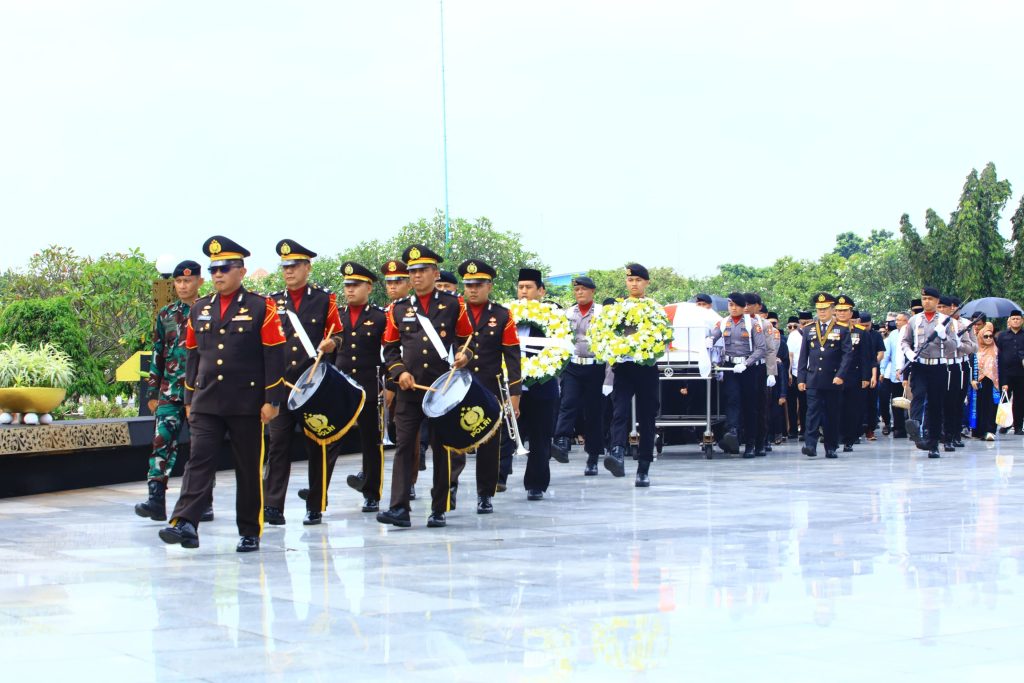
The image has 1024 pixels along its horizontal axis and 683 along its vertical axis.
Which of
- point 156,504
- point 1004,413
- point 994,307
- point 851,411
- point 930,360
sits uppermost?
point 994,307

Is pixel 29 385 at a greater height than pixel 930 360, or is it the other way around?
pixel 930 360

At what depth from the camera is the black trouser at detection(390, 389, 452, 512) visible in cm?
1080

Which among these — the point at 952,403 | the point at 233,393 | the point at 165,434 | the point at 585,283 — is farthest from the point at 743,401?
the point at 233,393

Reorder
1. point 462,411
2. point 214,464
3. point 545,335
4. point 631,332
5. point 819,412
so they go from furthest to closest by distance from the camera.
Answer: point 819,412 → point 631,332 → point 545,335 → point 462,411 → point 214,464

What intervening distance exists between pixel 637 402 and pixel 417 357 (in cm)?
436

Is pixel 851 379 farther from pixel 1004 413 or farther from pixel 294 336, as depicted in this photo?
pixel 294 336

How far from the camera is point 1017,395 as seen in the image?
2472 centimetres

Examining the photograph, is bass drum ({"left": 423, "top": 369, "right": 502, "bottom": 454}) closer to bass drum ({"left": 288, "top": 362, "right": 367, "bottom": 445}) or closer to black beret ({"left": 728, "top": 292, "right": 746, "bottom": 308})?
bass drum ({"left": 288, "top": 362, "right": 367, "bottom": 445})

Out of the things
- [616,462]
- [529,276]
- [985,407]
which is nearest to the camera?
[529,276]

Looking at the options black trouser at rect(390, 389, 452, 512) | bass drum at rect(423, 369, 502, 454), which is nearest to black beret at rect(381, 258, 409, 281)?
black trouser at rect(390, 389, 452, 512)

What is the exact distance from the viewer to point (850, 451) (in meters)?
20.4

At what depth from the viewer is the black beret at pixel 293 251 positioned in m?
11.2

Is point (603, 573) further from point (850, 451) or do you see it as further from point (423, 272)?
point (850, 451)

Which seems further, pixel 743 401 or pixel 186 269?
pixel 743 401
